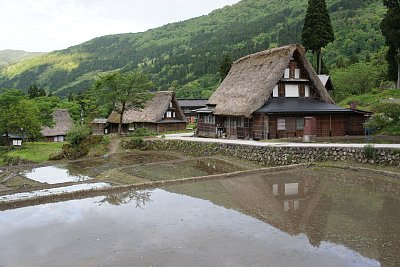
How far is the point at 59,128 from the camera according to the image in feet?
144

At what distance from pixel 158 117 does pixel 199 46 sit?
86.4 m

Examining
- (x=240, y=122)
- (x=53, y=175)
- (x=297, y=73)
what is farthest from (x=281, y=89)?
(x=53, y=175)

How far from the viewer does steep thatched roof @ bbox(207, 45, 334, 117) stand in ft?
82.0

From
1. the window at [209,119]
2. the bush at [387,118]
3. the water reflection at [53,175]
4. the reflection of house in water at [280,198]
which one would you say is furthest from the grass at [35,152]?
the bush at [387,118]

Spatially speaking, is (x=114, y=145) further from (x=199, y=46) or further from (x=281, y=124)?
(x=199, y=46)

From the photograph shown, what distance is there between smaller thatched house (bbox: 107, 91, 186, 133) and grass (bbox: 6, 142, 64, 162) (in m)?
10.1

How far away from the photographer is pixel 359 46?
7038cm

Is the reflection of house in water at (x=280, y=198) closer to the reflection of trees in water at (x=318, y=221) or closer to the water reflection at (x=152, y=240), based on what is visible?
the reflection of trees in water at (x=318, y=221)

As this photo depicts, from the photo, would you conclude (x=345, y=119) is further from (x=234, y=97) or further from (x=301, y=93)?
(x=234, y=97)

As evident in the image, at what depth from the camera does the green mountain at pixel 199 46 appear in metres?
79.3

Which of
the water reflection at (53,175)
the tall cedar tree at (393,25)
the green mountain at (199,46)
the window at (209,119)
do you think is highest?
the green mountain at (199,46)

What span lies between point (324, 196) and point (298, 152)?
6.60m

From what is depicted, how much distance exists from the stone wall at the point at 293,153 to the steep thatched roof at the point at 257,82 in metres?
3.21

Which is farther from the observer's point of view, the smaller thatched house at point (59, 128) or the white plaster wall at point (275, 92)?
the smaller thatched house at point (59, 128)
